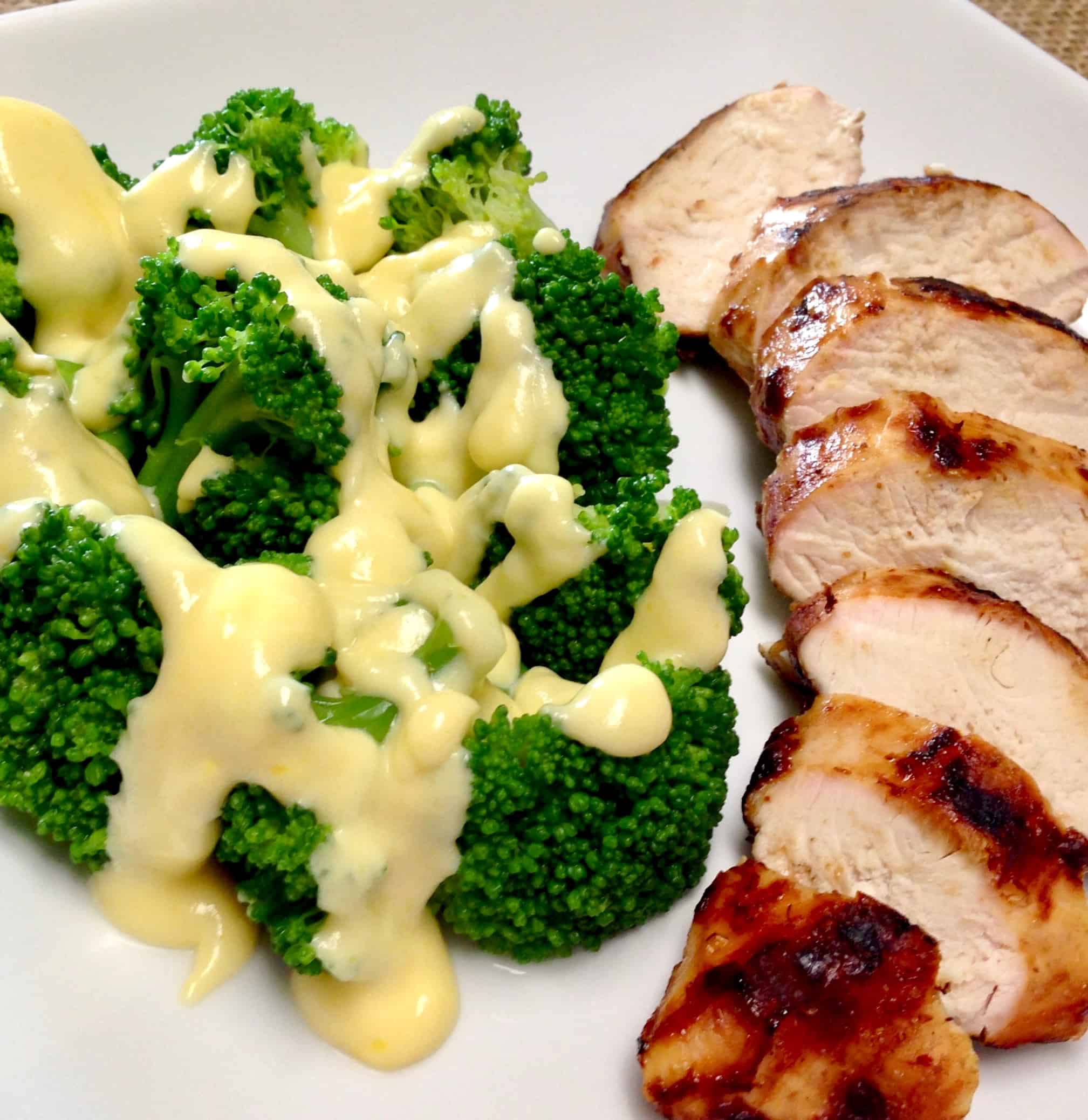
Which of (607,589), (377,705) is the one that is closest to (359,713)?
(377,705)

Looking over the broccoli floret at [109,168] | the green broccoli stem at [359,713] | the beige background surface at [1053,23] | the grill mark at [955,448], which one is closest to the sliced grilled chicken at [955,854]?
the grill mark at [955,448]

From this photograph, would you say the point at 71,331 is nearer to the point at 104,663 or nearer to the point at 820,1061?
the point at 104,663

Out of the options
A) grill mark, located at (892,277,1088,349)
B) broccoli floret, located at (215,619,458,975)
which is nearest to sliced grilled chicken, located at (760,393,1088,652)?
grill mark, located at (892,277,1088,349)

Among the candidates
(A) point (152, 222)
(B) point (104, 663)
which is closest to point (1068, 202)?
(A) point (152, 222)

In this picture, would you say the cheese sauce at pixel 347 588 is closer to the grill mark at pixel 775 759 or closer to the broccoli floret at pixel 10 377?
the broccoli floret at pixel 10 377

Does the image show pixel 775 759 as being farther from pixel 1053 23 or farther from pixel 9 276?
pixel 1053 23
